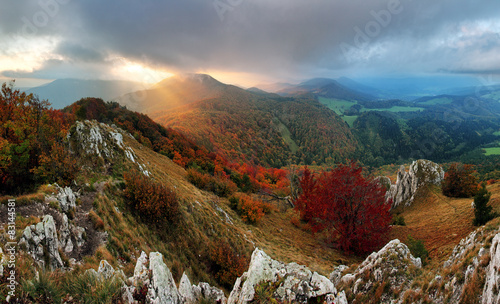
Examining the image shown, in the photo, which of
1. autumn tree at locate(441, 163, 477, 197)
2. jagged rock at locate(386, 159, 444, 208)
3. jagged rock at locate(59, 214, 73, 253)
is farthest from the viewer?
jagged rock at locate(386, 159, 444, 208)

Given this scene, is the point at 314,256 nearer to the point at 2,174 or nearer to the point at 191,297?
the point at 191,297

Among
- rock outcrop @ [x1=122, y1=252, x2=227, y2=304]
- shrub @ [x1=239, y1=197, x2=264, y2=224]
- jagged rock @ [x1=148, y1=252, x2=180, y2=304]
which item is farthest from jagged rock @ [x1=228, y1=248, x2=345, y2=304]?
shrub @ [x1=239, y1=197, x2=264, y2=224]

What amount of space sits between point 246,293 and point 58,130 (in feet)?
55.8

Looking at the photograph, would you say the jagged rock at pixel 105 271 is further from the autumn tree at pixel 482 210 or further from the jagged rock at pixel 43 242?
the autumn tree at pixel 482 210

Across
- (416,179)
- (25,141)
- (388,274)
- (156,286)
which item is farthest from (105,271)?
(416,179)

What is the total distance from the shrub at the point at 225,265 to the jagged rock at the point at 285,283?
4313 mm

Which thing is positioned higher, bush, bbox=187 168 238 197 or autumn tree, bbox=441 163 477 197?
autumn tree, bbox=441 163 477 197

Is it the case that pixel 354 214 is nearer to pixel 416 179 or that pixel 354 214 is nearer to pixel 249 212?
pixel 249 212

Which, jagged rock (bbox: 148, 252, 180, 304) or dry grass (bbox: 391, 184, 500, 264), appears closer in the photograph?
jagged rock (bbox: 148, 252, 180, 304)

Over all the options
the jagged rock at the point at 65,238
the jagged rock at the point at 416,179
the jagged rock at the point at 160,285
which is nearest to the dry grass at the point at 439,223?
the jagged rock at the point at 416,179

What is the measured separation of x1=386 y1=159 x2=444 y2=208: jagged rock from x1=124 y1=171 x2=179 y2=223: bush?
33.5m

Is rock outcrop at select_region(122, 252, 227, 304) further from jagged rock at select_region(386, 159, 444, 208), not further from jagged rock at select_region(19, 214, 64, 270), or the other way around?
jagged rock at select_region(386, 159, 444, 208)

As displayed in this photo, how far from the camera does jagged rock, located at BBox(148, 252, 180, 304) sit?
21.3 feet

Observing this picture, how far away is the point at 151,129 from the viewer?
6003 cm
